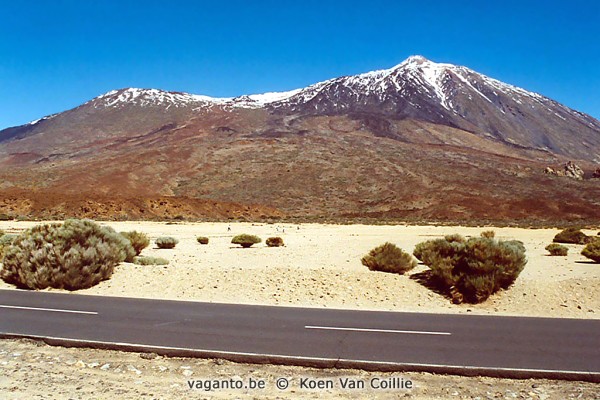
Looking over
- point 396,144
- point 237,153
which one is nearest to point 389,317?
point 237,153

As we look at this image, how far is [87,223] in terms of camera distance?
1770 cm

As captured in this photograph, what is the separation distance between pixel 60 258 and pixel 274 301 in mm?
6616

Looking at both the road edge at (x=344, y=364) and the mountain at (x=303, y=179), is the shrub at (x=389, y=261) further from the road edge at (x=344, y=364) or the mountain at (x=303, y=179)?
the mountain at (x=303, y=179)

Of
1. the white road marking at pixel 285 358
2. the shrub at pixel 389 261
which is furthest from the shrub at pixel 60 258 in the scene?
the shrub at pixel 389 261

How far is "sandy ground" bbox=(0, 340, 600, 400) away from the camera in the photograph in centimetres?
689

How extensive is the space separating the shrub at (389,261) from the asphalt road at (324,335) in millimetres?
6479

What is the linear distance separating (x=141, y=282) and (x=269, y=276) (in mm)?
3913

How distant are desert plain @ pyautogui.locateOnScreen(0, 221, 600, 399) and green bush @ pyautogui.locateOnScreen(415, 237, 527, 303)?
0.36 metres

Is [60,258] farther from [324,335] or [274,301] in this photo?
[324,335]

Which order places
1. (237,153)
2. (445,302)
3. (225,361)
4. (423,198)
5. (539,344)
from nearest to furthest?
(225,361), (539,344), (445,302), (423,198), (237,153)

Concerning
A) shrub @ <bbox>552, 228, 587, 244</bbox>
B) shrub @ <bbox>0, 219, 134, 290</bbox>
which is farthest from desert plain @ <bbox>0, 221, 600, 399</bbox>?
shrub @ <bbox>552, 228, 587, 244</bbox>

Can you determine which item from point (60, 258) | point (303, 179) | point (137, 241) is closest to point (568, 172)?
point (303, 179)

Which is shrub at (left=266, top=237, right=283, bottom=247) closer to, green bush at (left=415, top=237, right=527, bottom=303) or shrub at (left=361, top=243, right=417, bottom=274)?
shrub at (left=361, top=243, right=417, bottom=274)

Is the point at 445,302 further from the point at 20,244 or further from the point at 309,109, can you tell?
the point at 309,109
